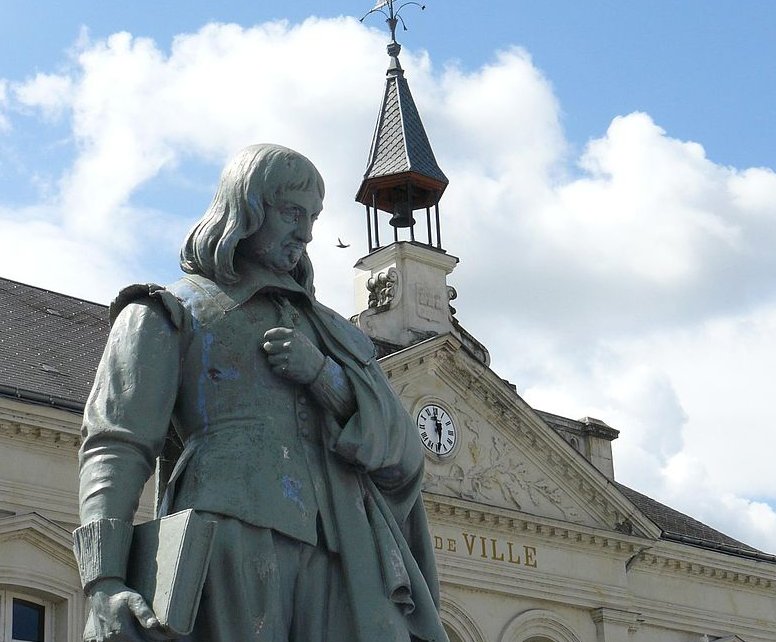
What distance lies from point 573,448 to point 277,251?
28044mm

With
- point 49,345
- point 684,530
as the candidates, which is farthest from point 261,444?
point 684,530

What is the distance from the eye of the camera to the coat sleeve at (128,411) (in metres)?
4.00

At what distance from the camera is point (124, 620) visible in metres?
3.79

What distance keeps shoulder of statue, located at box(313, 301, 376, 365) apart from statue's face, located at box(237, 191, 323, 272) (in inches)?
6.7

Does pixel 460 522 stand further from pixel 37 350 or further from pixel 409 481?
pixel 409 481

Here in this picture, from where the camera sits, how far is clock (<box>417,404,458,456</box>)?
30.8m

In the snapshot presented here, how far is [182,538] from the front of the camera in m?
3.86

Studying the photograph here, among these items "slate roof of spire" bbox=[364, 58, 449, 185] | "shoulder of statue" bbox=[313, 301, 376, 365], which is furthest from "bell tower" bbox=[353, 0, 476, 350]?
"shoulder of statue" bbox=[313, 301, 376, 365]

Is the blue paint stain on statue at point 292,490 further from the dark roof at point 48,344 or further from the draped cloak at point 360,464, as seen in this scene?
the dark roof at point 48,344

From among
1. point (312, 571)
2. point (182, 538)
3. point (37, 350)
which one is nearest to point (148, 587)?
point (182, 538)

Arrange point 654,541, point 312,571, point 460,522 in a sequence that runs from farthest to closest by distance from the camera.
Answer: point 654,541
point 460,522
point 312,571

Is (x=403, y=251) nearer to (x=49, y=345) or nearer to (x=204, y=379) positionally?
(x=49, y=345)

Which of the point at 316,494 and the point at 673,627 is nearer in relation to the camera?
the point at 316,494

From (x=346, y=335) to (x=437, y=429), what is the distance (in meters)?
26.6
